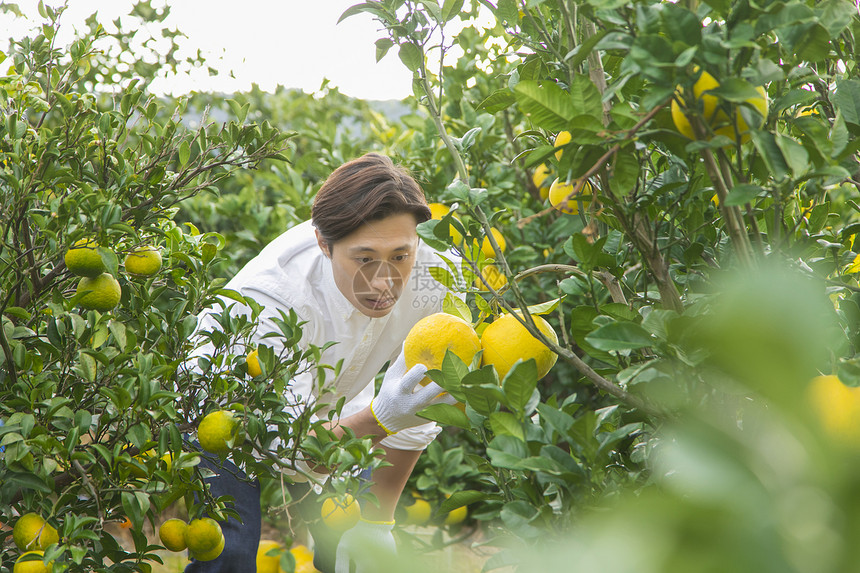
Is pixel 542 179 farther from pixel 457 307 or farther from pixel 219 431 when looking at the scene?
pixel 219 431

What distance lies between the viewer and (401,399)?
5.34ft

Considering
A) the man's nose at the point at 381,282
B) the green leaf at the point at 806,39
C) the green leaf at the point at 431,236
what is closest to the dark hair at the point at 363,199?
the man's nose at the point at 381,282

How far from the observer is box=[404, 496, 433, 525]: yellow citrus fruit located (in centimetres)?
268

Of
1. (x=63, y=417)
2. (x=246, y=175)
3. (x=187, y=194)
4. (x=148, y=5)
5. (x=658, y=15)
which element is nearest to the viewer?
(x=658, y=15)

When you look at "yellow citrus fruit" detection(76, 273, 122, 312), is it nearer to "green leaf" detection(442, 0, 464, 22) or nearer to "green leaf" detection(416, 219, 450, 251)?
"green leaf" detection(416, 219, 450, 251)

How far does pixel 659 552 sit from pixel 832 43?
107 centimetres

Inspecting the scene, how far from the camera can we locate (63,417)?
1.03 metres

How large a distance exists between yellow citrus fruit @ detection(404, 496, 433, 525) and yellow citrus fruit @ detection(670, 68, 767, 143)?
217cm

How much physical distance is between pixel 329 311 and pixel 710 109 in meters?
1.58

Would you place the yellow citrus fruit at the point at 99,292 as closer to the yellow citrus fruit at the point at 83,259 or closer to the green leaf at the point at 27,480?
the yellow citrus fruit at the point at 83,259

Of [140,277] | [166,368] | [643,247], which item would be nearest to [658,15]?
[643,247]

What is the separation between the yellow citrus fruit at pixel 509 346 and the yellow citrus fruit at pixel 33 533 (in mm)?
701

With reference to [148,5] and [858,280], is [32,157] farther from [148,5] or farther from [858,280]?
[148,5]

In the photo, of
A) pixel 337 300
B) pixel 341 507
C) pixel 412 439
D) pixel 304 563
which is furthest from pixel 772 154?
pixel 304 563
